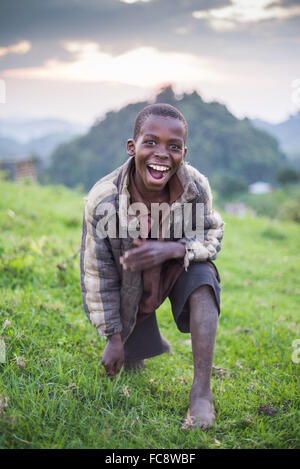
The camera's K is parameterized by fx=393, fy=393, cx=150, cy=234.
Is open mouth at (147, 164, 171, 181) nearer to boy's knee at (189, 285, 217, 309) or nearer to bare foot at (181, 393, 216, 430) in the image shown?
boy's knee at (189, 285, 217, 309)

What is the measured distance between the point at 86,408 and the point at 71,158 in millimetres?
56784

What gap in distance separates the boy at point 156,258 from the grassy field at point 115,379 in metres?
0.17

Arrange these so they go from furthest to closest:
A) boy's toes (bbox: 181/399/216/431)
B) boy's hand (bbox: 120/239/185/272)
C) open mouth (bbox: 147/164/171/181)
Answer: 1. open mouth (bbox: 147/164/171/181)
2. boy's toes (bbox: 181/399/216/431)
3. boy's hand (bbox: 120/239/185/272)

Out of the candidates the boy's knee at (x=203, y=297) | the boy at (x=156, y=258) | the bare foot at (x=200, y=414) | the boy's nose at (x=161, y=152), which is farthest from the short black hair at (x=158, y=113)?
the bare foot at (x=200, y=414)

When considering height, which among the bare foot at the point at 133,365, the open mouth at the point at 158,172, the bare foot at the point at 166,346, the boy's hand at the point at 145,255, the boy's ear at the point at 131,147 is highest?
the boy's ear at the point at 131,147

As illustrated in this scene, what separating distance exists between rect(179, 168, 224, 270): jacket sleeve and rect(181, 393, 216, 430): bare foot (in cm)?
71

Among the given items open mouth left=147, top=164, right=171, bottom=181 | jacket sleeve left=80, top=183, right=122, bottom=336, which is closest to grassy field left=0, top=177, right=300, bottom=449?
jacket sleeve left=80, top=183, right=122, bottom=336

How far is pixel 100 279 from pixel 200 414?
0.91 meters

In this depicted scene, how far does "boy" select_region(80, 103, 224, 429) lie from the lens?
2.08 metres

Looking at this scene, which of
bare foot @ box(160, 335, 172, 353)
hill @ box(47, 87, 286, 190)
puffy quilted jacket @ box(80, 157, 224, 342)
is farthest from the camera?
hill @ box(47, 87, 286, 190)

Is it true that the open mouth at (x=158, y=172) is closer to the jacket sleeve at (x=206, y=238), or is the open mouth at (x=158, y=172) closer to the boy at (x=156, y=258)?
the boy at (x=156, y=258)

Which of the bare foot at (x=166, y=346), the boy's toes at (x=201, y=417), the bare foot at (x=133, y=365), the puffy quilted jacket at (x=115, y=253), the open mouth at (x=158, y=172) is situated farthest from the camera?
the bare foot at (x=166, y=346)

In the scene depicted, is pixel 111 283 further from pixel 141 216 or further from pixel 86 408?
pixel 86 408

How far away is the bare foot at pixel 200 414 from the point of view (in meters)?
2.02
